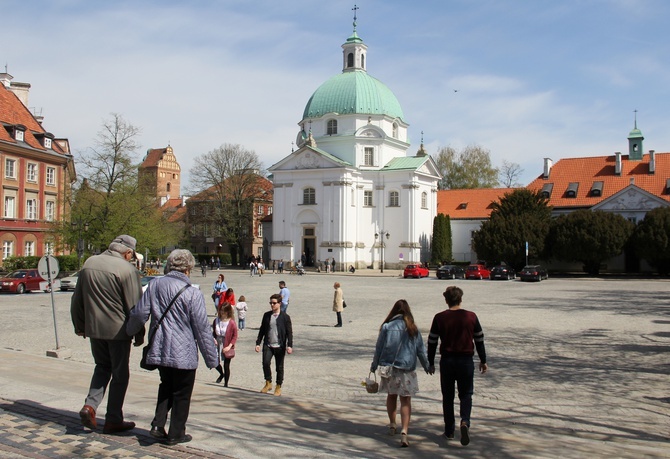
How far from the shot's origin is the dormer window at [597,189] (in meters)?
62.1

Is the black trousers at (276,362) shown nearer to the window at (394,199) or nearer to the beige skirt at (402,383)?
the beige skirt at (402,383)

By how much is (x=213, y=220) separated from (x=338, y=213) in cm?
1620

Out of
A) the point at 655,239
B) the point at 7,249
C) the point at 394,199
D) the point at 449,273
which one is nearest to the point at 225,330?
the point at 449,273

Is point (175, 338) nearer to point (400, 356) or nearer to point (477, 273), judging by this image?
point (400, 356)

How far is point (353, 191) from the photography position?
217 feet

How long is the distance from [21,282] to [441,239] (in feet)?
137

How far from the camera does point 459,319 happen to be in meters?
7.22

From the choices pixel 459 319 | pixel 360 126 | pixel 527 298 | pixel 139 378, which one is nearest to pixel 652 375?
pixel 459 319

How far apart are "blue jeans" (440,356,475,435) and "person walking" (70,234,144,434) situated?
3309 mm

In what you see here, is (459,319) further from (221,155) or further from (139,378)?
(221,155)

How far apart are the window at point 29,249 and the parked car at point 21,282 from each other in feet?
51.0

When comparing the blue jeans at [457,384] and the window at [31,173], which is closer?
the blue jeans at [457,384]

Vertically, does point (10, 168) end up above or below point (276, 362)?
above

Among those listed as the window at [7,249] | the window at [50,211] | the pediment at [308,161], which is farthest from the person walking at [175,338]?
the pediment at [308,161]
